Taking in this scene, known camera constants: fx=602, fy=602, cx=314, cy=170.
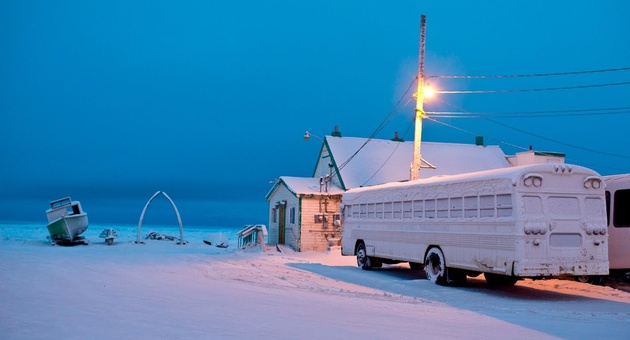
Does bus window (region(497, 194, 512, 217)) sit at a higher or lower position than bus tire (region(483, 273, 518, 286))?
higher

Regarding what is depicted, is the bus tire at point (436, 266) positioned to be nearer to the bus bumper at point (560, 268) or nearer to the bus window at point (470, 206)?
the bus window at point (470, 206)

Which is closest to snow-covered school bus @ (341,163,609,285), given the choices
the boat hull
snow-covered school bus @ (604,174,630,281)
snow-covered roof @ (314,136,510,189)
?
snow-covered school bus @ (604,174,630,281)

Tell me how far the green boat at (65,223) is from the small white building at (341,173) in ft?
42.0

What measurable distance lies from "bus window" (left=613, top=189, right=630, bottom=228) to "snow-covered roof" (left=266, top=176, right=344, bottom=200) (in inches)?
678

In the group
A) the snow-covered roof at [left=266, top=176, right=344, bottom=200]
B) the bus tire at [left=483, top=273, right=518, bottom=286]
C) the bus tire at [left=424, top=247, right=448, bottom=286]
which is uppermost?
the snow-covered roof at [left=266, top=176, right=344, bottom=200]

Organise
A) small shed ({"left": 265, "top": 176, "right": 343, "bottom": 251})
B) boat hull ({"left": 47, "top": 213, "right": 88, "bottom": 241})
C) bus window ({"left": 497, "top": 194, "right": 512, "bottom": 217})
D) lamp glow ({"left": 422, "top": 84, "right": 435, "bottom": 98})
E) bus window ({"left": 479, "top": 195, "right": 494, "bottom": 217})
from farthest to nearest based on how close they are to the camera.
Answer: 1. boat hull ({"left": 47, "top": 213, "right": 88, "bottom": 241})
2. small shed ({"left": 265, "top": 176, "right": 343, "bottom": 251})
3. lamp glow ({"left": 422, "top": 84, "right": 435, "bottom": 98})
4. bus window ({"left": 479, "top": 195, "right": 494, "bottom": 217})
5. bus window ({"left": 497, "top": 194, "right": 512, "bottom": 217})

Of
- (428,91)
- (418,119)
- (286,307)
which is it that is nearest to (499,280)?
(286,307)

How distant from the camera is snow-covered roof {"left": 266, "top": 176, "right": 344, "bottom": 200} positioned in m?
31.5

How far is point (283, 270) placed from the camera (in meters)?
19.6

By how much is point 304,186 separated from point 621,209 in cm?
1929

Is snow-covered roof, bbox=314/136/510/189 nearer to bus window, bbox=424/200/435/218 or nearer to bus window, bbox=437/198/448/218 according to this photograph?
bus window, bbox=424/200/435/218

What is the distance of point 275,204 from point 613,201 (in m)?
23.0

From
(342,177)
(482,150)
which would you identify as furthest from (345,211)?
(482,150)

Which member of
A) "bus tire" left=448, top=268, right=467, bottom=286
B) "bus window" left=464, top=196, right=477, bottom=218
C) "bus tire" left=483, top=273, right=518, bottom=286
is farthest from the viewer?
"bus tire" left=483, top=273, right=518, bottom=286
